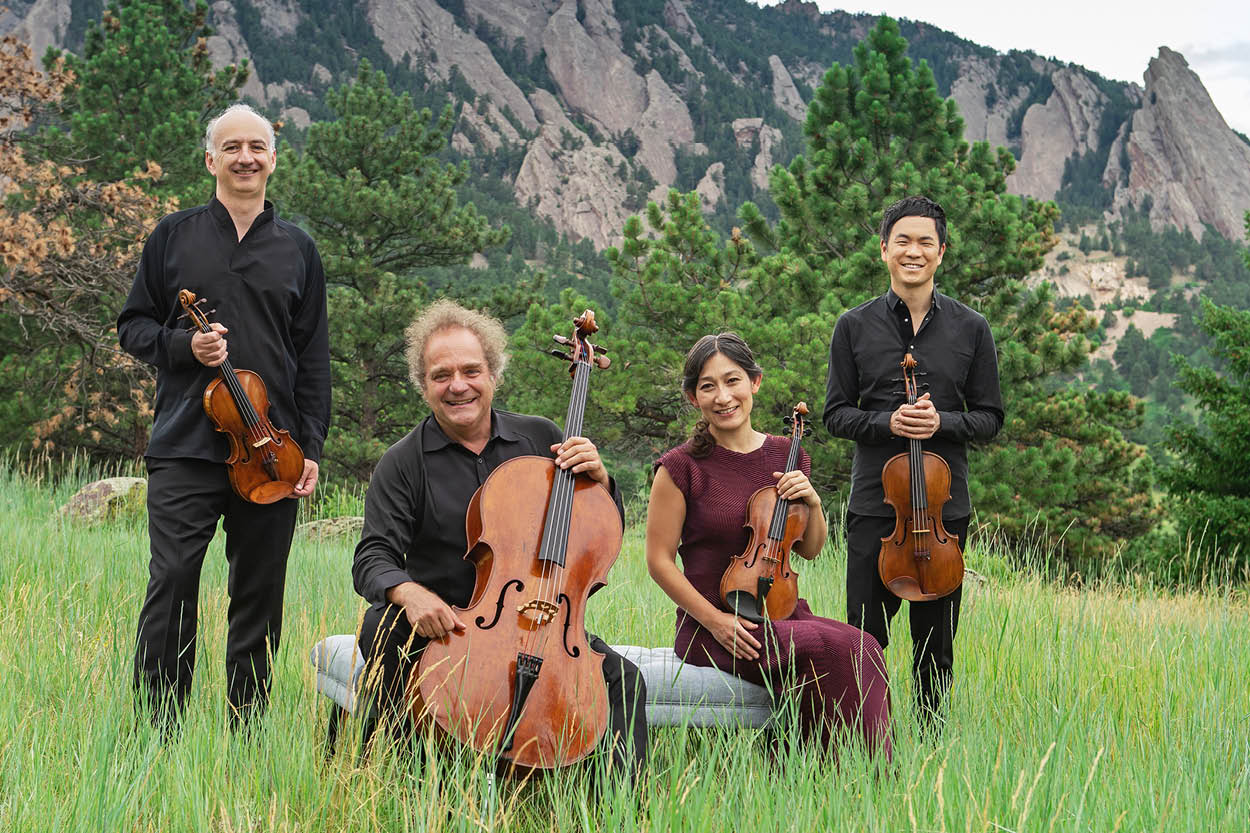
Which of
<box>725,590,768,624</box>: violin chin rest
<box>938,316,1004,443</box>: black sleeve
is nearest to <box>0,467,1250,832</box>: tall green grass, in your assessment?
<box>725,590,768,624</box>: violin chin rest

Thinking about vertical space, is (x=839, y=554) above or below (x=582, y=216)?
below

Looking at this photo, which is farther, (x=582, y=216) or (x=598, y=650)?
(x=582, y=216)

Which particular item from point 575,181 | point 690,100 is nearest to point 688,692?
point 575,181

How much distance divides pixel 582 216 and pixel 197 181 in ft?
285

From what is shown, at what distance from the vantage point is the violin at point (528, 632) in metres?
2.02

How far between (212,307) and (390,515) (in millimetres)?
879

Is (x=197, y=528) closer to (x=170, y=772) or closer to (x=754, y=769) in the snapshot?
(x=170, y=772)

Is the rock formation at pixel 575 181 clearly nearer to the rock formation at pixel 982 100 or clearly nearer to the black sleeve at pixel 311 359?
the rock formation at pixel 982 100

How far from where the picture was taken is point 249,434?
2756mm

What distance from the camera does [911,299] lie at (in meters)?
3.18

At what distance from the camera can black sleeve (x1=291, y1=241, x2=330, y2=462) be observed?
3074mm

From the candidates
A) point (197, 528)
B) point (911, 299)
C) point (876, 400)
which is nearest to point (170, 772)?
point (197, 528)

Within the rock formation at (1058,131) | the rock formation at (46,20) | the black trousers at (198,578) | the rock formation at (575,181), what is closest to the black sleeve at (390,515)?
the black trousers at (198,578)

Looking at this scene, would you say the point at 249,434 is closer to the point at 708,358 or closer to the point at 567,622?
the point at 567,622
